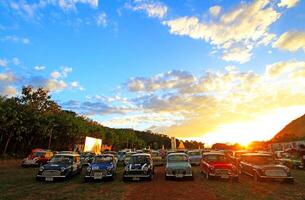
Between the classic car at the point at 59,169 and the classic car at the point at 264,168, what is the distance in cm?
1226

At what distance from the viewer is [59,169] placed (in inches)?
810

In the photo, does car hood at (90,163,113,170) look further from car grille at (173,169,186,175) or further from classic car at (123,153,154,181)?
car grille at (173,169,186,175)

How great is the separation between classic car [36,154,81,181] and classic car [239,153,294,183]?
40.2 feet

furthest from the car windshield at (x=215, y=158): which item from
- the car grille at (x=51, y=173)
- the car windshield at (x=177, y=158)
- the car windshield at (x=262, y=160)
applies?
the car grille at (x=51, y=173)

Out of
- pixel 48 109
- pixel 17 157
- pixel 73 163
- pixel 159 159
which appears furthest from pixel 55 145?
pixel 73 163

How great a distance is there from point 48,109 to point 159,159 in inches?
1055

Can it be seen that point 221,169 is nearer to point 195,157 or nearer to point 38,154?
point 195,157

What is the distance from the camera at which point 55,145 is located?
64.8 metres

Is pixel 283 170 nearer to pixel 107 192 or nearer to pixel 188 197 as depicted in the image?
pixel 188 197

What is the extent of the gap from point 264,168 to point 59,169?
12825 mm

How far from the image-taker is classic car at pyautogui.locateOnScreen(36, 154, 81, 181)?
66.6ft

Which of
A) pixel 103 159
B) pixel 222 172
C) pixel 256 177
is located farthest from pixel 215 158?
pixel 103 159

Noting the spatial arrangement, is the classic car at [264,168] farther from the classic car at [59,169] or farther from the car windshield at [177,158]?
the classic car at [59,169]

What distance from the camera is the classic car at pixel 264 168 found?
19.4 metres
